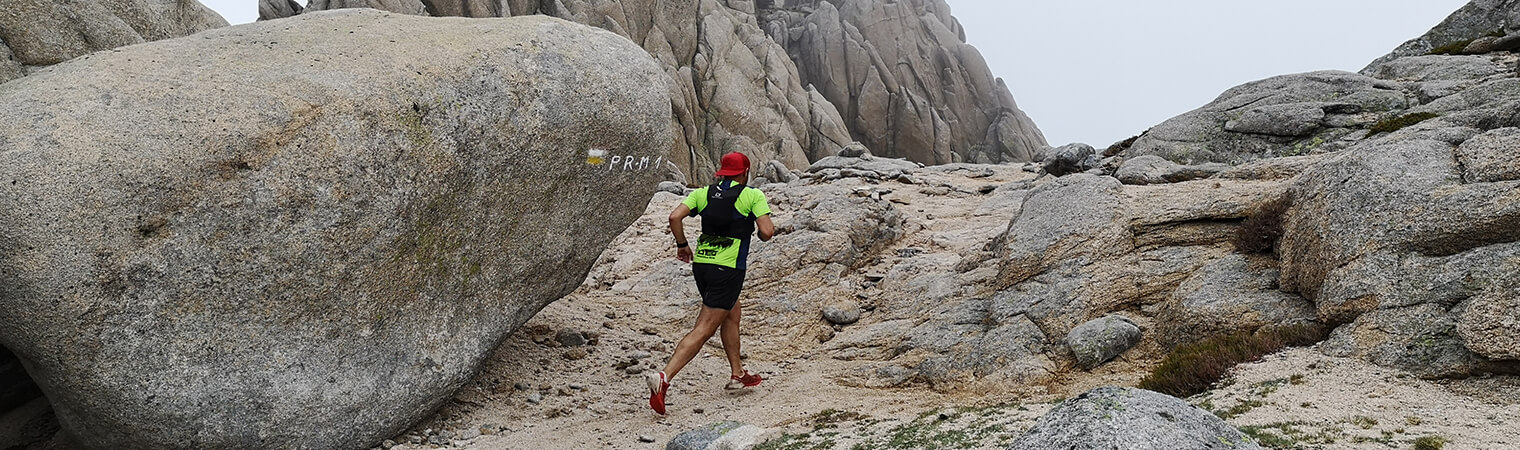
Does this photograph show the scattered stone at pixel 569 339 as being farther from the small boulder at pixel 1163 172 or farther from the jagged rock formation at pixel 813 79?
the jagged rock formation at pixel 813 79

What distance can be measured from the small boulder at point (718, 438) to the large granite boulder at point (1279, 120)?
15.4m

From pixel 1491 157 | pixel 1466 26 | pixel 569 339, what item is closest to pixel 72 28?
pixel 569 339

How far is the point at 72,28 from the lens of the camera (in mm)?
9758

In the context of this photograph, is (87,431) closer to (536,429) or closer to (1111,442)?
(536,429)

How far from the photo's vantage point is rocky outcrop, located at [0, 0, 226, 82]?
29.9 feet

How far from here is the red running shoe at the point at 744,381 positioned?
10.3 metres

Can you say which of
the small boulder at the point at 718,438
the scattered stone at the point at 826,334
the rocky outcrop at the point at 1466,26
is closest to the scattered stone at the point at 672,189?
the scattered stone at the point at 826,334

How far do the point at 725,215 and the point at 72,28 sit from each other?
7.83 m

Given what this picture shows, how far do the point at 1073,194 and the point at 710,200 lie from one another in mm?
6589

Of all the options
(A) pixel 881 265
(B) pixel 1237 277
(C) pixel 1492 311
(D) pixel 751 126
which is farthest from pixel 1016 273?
(D) pixel 751 126

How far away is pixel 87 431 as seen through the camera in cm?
785

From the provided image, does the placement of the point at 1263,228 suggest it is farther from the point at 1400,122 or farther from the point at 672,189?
the point at 672,189

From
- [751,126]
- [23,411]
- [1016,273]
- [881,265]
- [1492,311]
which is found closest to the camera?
[1492,311]

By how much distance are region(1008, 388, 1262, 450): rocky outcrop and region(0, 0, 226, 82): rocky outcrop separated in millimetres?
10633
